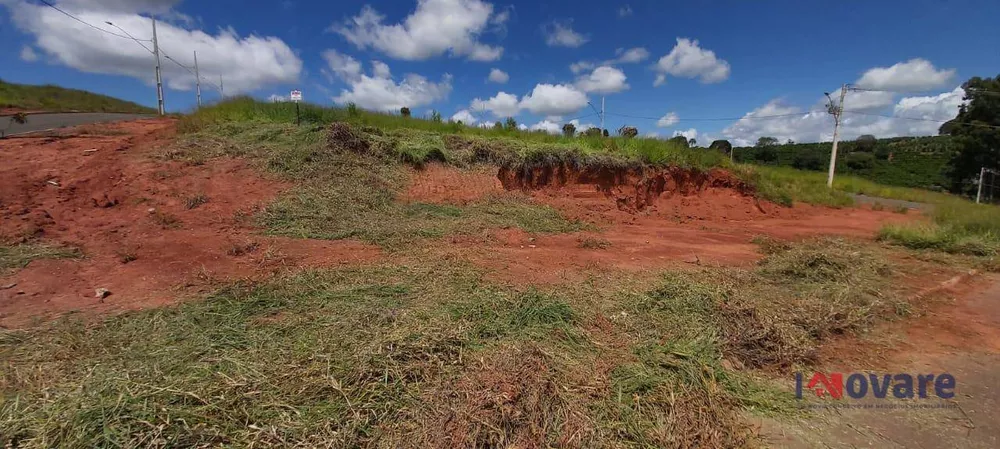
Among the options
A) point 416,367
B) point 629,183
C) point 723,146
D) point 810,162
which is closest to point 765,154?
point 810,162

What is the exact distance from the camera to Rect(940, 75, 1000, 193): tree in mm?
27703

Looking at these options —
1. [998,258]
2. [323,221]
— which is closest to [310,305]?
[323,221]

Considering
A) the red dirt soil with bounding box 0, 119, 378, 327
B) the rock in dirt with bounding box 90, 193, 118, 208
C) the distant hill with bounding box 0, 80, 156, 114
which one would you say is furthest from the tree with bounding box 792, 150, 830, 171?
the distant hill with bounding box 0, 80, 156, 114

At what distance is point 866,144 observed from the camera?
75188 mm

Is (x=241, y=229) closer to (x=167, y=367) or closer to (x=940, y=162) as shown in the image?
(x=167, y=367)

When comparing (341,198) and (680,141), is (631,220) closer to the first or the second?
(680,141)

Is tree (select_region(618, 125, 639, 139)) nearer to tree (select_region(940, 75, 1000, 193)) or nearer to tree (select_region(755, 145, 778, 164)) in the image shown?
tree (select_region(940, 75, 1000, 193))

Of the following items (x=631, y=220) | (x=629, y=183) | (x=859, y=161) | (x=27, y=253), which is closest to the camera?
(x=27, y=253)

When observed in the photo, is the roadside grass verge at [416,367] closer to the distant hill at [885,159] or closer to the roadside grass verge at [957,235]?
the roadside grass verge at [957,235]

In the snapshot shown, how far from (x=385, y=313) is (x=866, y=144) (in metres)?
99.6

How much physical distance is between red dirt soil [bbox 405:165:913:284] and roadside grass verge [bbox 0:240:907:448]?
4.57 feet

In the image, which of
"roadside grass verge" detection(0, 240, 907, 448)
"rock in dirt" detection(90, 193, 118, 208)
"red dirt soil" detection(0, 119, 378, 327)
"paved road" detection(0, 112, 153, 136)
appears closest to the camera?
"roadside grass verge" detection(0, 240, 907, 448)

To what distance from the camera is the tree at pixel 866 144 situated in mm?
72625

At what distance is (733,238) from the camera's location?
8.51 m
